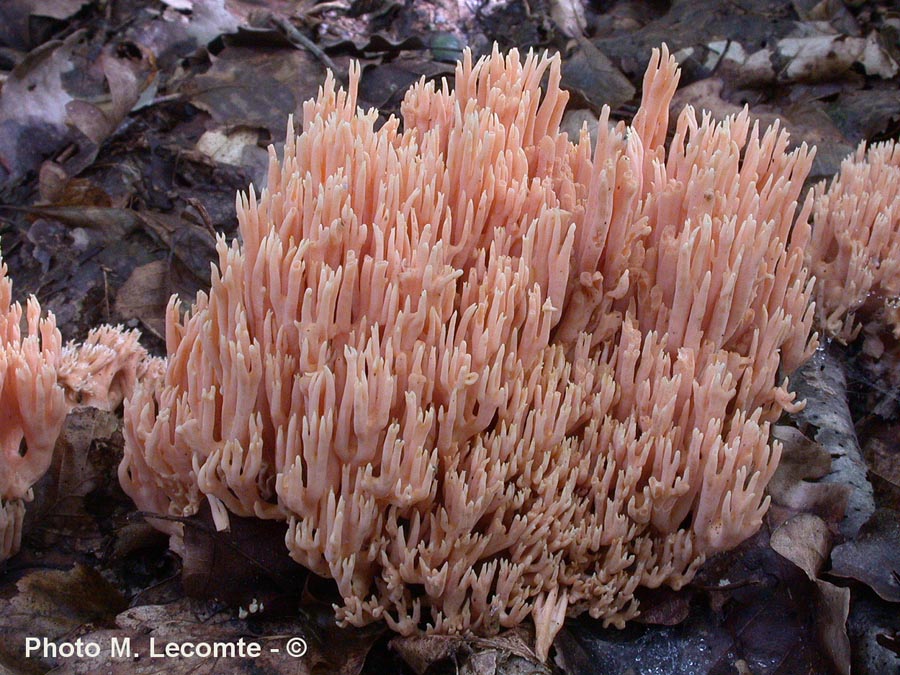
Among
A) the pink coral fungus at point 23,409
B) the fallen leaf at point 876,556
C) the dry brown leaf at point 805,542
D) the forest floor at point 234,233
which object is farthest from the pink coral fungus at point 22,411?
the fallen leaf at point 876,556

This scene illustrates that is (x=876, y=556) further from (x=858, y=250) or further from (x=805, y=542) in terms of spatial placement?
(x=858, y=250)

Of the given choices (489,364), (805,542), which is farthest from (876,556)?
(489,364)

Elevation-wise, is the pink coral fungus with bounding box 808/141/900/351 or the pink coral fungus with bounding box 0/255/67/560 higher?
the pink coral fungus with bounding box 808/141/900/351

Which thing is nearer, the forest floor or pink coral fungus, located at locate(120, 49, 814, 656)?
pink coral fungus, located at locate(120, 49, 814, 656)

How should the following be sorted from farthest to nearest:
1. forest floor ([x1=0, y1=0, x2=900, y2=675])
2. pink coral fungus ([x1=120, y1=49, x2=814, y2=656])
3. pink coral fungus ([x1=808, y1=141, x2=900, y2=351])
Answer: pink coral fungus ([x1=808, y1=141, x2=900, y2=351]) < forest floor ([x1=0, y1=0, x2=900, y2=675]) < pink coral fungus ([x1=120, y1=49, x2=814, y2=656])

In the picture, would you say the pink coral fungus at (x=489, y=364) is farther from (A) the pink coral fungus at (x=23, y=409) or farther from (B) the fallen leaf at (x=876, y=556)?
(B) the fallen leaf at (x=876, y=556)

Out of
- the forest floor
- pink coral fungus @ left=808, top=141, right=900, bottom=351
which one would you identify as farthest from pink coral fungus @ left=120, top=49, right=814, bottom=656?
pink coral fungus @ left=808, top=141, right=900, bottom=351

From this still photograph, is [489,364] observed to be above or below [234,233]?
above

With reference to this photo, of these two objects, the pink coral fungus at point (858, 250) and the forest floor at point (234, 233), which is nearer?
the forest floor at point (234, 233)

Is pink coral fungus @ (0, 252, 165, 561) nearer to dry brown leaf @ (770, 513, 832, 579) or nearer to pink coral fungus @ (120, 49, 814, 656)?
pink coral fungus @ (120, 49, 814, 656)
